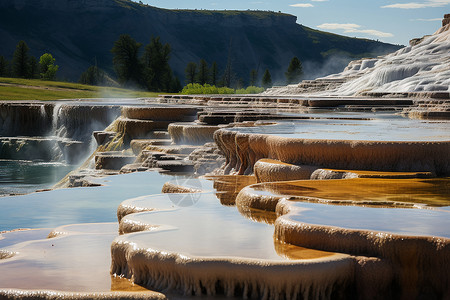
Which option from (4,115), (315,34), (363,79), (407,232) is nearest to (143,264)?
(407,232)

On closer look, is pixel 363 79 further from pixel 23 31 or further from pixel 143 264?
pixel 23 31

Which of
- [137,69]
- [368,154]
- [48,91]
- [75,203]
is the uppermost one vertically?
[137,69]

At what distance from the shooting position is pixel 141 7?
16300 cm

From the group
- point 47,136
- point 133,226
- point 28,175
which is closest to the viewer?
point 133,226

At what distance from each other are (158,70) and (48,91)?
29.8 m

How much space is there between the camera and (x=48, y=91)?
45625 mm

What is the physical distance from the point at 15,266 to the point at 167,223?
1.20 metres

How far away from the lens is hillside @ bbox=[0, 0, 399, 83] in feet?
478

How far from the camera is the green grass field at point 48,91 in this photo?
41966mm

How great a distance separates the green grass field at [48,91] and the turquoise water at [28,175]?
55.7ft

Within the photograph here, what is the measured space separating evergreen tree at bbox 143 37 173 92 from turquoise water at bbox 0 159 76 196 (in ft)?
161

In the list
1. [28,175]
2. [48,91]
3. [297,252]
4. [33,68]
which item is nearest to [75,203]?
[297,252]

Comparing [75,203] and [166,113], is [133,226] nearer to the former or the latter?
[75,203]

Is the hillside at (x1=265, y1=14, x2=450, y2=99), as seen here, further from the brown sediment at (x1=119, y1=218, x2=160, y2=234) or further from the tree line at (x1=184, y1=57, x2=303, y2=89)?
the tree line at (x1=184, y1=57, x2=303, y2=89)
